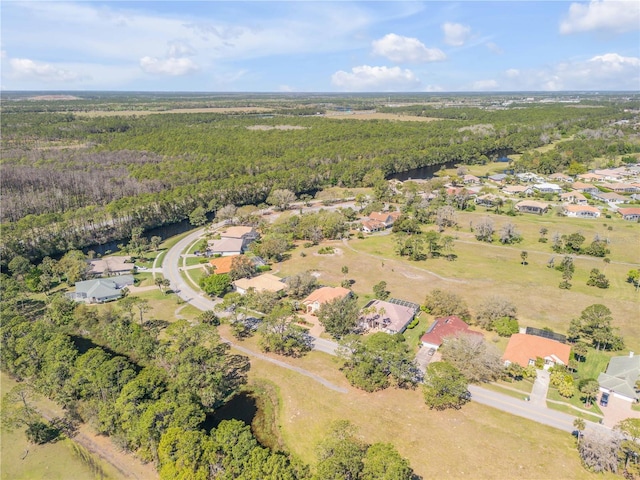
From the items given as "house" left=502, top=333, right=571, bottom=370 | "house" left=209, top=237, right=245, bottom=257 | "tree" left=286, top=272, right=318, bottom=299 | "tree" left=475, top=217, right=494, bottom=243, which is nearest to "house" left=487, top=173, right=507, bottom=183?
"tree" left=475, top=217, right=494, bottom=243

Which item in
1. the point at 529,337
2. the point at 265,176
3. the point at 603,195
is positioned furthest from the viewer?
the point at 265,176

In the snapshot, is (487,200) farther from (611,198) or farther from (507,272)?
(507,272)

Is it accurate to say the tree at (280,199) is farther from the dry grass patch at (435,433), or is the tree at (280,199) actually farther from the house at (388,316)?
the dry grass patch at (435,433)

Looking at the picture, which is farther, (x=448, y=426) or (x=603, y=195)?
(x=603, y=195)

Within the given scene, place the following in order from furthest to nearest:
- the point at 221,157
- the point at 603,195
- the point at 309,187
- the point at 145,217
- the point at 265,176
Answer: the point at 221,157 < the point at 309,187 < the point at 265,176 < the point at 603,195 < the point at 145,217

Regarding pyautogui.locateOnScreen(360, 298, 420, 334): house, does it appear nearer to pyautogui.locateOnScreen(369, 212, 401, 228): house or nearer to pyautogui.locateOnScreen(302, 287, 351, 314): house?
pyautogui.locateOnScreen(302, 287, 351, 314): house

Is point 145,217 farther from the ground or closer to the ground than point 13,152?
closer to the ground

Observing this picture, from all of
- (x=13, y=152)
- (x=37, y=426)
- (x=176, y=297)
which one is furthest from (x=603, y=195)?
(x=13, y=152)

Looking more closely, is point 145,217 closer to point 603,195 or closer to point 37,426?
point 37,426
